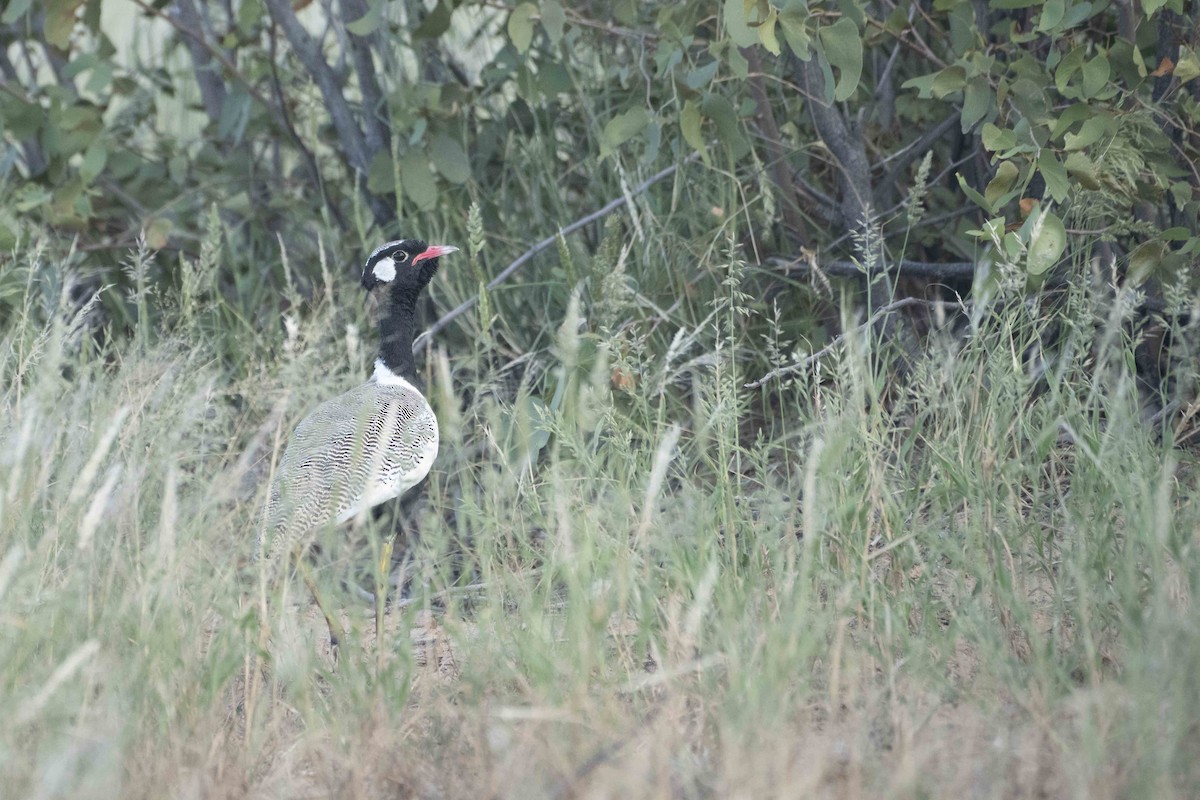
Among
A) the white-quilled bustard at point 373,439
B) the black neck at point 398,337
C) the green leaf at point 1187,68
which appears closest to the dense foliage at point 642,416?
the green leaf at point 1187,68

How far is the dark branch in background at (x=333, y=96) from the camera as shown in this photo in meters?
4.61

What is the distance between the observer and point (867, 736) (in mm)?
2242

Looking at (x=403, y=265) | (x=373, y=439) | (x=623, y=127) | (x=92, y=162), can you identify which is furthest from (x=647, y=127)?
(x=92, y=162)

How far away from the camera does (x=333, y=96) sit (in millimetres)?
4781

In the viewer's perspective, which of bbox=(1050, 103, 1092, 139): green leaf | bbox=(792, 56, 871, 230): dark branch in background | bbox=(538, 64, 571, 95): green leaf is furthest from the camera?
bbox=(538, 64, 571, 95): green leaf

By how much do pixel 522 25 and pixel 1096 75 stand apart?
56.7 inches

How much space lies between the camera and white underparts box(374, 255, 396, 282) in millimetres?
4039

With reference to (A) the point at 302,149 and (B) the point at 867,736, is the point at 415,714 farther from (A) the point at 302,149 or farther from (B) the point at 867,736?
(A) the point at 302,149

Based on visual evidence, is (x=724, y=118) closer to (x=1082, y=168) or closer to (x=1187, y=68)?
(x=1082, y=168)

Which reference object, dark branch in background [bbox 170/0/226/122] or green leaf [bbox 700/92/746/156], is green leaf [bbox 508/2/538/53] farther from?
dark branch in background [bbox 170/0/226/122]

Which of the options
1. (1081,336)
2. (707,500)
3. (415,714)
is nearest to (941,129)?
(1081,336)

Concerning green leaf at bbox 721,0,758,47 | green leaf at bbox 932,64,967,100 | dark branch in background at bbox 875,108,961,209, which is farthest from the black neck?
green leaf at bbox 932,64,967,100

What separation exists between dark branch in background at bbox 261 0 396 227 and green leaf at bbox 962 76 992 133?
2.14 metres

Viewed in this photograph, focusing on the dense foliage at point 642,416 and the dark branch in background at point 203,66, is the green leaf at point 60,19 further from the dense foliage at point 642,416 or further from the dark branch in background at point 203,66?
Result: the dark branch in background at point 203,66
